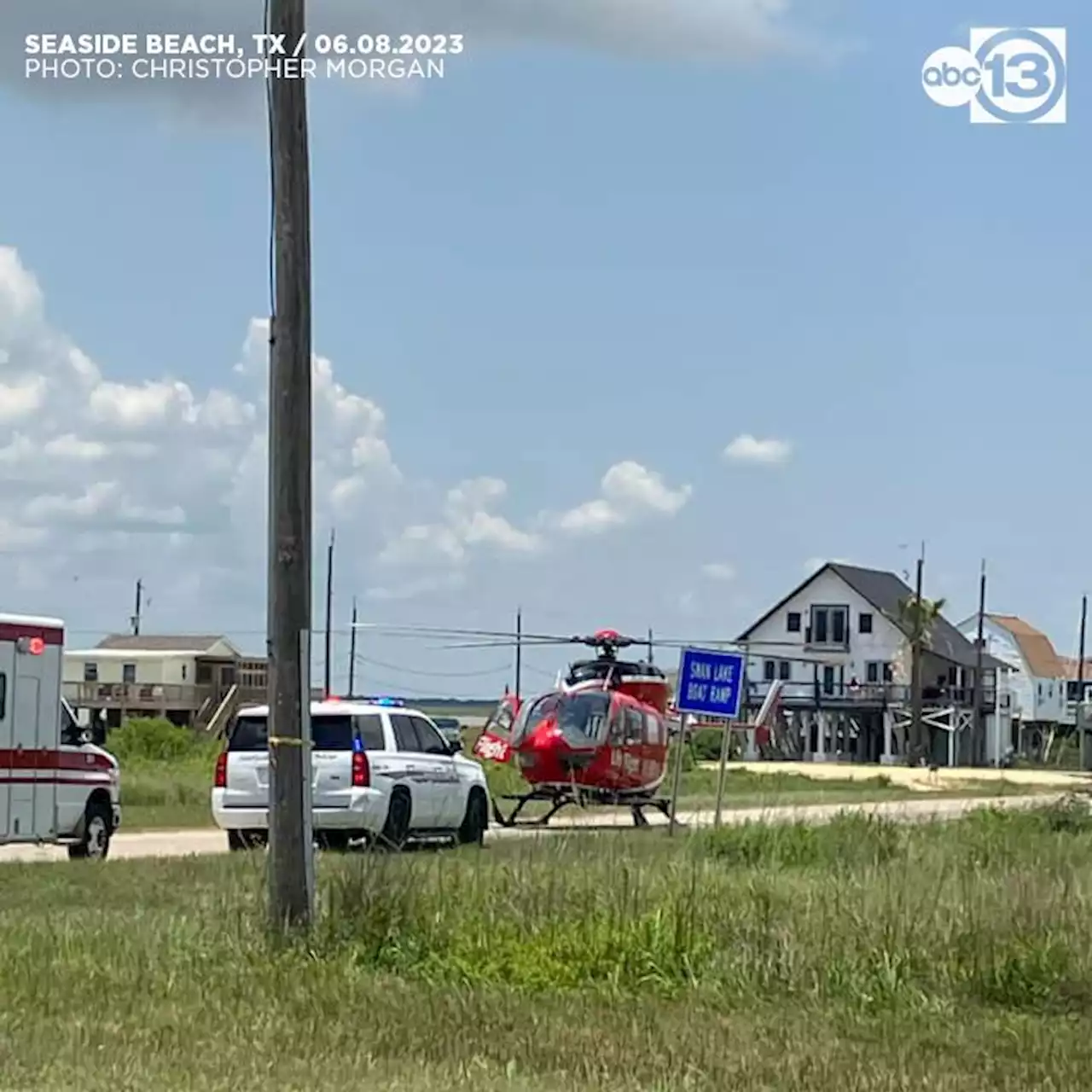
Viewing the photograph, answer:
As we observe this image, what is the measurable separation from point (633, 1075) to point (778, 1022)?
1.60 m

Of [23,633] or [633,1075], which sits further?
[23,633]

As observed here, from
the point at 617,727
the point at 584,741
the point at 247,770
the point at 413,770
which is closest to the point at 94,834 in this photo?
the point at 247,770

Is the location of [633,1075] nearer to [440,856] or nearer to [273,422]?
[273,422]

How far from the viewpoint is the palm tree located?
9312cm

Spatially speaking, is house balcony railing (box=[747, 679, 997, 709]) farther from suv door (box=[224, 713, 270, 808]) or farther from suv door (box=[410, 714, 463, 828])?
suv door (box=[224, 713, 270, 808])

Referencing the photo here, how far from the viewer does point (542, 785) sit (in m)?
33.7

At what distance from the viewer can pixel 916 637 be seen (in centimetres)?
9481

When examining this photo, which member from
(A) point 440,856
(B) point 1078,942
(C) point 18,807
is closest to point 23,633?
(C) point 18,807

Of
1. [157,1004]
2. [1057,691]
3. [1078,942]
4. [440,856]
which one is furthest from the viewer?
[1057,691]

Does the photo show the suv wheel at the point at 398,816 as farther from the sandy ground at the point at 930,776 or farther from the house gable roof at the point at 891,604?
the house gable roof at the point at 891,604

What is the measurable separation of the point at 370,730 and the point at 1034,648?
97647mm

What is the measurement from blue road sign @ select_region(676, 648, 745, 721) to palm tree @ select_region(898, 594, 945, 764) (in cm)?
6419

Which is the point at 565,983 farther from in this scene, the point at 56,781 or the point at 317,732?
the point at 317,732

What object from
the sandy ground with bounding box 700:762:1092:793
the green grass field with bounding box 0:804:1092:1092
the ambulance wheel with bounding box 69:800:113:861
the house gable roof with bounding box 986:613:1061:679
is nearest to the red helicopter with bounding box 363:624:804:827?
the ambulance wheel with bounding box 69:800:113:861
